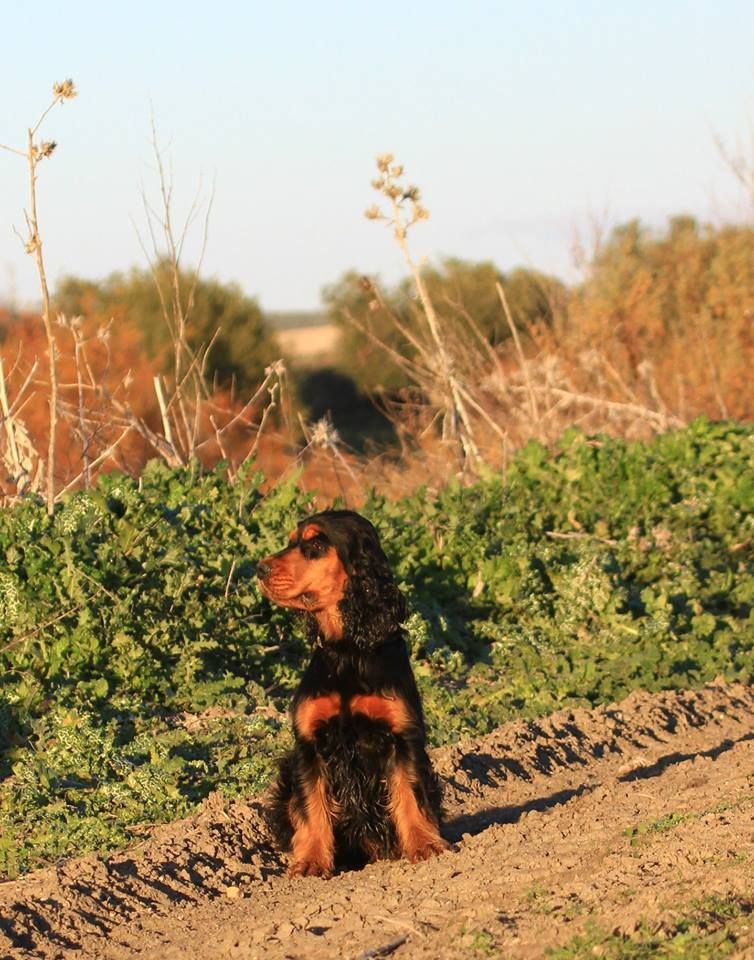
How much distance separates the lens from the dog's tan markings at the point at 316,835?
632cm

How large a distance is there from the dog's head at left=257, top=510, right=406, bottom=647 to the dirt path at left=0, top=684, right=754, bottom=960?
0.99 meters

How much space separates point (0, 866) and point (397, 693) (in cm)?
200

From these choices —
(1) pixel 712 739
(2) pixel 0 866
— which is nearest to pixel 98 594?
(2) pixel 0 866

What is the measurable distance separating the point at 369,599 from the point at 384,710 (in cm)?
47

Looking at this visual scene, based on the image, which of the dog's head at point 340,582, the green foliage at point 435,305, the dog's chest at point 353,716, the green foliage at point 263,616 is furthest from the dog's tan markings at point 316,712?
the green foliage at point 435,305

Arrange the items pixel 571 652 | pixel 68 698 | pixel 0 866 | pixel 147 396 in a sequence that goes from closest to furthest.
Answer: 1. pixel 0 866
2. pixel 68 698
3. pixel 571 652
4. pixel 147 396

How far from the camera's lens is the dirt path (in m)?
5.04

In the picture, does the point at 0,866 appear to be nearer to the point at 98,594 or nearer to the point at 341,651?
the point at 341,651

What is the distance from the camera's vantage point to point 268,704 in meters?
8.88

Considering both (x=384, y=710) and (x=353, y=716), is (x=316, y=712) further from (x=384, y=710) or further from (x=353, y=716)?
(x=384, y=710)

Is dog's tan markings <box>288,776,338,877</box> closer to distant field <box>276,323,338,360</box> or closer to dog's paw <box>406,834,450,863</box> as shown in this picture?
dog's paw <box>406,834,450,863</box>

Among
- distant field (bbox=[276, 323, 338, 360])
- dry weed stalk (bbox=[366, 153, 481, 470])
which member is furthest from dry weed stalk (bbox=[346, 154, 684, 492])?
distant field (bbox=[276, 323, 338, 360])

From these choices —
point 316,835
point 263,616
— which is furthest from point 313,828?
point 263,616

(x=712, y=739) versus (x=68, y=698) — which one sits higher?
(x=68, y=698)
